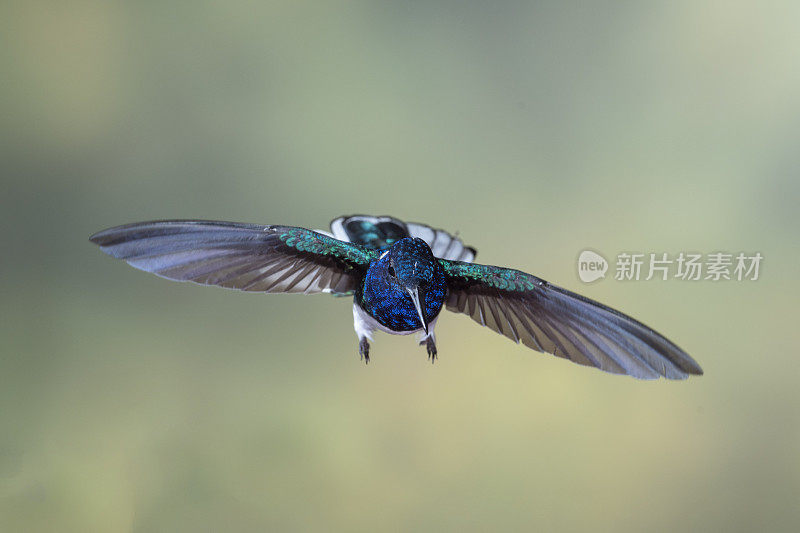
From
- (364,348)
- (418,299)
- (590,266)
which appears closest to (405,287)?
(418,299)

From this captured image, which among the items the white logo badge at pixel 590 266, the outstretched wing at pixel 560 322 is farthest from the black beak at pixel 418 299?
the white logo badge at pixel 590 266

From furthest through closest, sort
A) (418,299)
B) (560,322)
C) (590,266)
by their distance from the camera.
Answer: (590,266)
(560,322)
(418,299)

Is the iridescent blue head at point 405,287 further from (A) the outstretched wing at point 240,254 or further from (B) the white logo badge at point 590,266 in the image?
(B) the white logo badge at point 590,266

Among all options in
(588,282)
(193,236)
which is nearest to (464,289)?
(193,236)

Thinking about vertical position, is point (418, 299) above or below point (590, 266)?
below

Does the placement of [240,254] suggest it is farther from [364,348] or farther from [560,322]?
[560,322]

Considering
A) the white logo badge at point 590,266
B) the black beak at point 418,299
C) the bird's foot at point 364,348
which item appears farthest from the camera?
the white logo badge at point 590,266

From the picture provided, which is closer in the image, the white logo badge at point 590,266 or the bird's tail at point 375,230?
the bird's tail at point 375,230

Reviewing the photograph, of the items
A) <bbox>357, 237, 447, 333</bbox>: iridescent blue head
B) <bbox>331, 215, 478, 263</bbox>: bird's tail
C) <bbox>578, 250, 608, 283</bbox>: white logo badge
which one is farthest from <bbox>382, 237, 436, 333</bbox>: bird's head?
<bbox>578, 250, 608, 283</bbox>: white logo badge

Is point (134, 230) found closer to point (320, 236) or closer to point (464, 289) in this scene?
point (320, 236)
